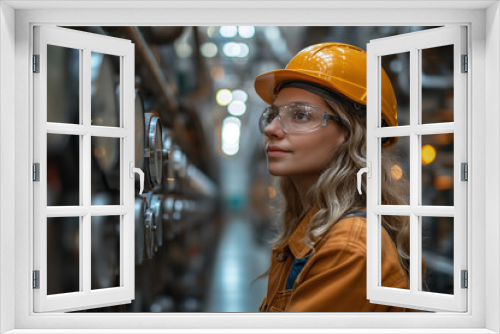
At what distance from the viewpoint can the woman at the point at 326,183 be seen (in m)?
2.13

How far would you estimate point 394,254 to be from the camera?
2.17m

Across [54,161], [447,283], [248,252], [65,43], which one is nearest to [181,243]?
[447,283]

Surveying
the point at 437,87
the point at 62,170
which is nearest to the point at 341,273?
→ the point at 62,170

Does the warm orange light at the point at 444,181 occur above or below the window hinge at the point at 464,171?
below

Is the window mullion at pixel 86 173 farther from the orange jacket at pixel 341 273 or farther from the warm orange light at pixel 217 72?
the warm orange light at pixel 217 72

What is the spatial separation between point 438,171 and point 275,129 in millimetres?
2238

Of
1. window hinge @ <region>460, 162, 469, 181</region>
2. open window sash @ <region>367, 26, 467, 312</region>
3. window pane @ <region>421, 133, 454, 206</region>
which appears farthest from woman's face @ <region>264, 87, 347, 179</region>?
window pane @ <region>421, 133, 454, 206</region>

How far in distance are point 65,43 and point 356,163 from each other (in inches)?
58.7

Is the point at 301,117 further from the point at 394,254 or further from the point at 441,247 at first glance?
the point at 441,247

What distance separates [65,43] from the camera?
6.64 feet

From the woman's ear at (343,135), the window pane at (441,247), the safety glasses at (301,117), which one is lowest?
the window pane at (441,247)

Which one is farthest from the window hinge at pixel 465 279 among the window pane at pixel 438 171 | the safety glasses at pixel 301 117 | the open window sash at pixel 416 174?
the window pane at pixel 438 171

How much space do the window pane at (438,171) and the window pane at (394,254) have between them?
2.10 meters

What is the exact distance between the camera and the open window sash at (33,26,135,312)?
1.95 metres
